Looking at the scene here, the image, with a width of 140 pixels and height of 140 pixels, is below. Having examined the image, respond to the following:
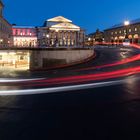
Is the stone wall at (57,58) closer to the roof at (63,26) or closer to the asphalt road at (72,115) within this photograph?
the asphalt road at (72,115)

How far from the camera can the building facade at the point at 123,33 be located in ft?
363

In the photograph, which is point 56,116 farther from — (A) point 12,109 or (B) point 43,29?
(B) point 43,29

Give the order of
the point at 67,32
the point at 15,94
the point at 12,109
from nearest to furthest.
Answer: the point at 12,109 < the point at 15,94 < the point at 67,32

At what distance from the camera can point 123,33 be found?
120500 mm

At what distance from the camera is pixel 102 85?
16828 millimetres

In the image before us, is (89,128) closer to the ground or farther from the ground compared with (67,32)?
closer to the ground

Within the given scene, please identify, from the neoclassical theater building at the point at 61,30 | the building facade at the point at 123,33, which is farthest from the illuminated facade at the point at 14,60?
the neoclassical theater building at the point at 61,30

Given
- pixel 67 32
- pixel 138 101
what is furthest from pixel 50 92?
pixel 67 32

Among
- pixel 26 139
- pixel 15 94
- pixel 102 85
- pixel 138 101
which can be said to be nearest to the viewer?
pixel 26 139

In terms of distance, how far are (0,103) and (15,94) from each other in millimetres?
2466

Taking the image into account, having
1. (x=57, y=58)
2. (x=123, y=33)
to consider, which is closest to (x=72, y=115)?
(x=57, y=58)

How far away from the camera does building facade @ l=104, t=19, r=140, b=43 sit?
111 meters

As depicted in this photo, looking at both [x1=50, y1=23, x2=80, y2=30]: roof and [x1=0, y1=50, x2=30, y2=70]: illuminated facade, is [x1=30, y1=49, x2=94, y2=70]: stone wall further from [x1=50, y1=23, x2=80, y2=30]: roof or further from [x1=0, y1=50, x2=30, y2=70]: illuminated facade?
[x1=50, y1=23, x2=80, y2=30]: roof

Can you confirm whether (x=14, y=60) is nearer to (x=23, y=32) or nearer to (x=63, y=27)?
(x=63, y=27)
